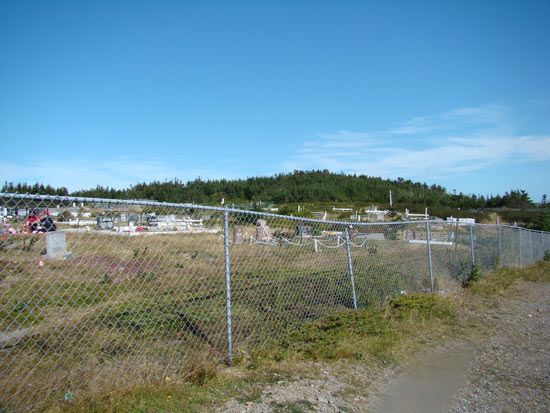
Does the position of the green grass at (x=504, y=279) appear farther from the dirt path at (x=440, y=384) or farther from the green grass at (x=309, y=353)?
the dirt path at (x=440, y=384)

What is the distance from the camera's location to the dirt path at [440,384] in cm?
340

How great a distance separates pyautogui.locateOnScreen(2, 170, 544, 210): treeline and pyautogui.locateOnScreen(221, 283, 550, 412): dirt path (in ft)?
191

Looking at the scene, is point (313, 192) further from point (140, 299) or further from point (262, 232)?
point (140, 299)

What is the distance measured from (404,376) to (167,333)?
125 inches

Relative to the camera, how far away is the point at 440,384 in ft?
12.9

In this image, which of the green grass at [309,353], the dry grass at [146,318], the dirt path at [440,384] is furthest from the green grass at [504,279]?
the dirt path at [440,384]

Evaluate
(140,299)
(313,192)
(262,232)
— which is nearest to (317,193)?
(313,192)

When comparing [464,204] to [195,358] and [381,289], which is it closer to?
[381,289]

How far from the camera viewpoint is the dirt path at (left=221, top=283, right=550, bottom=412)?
134 inches

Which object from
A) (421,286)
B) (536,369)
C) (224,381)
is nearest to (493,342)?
(536,369)

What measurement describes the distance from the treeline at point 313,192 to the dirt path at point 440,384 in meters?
58.2

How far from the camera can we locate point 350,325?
209 inches

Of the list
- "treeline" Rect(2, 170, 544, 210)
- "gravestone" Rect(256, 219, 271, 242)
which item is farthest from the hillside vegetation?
"gravestone" Rect(256, 219, 271, 242)

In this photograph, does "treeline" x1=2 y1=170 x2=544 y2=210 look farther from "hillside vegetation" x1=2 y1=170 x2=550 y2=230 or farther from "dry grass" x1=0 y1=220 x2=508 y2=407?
"dry grass" x1=0 y1=220 x2=508 y2=407
